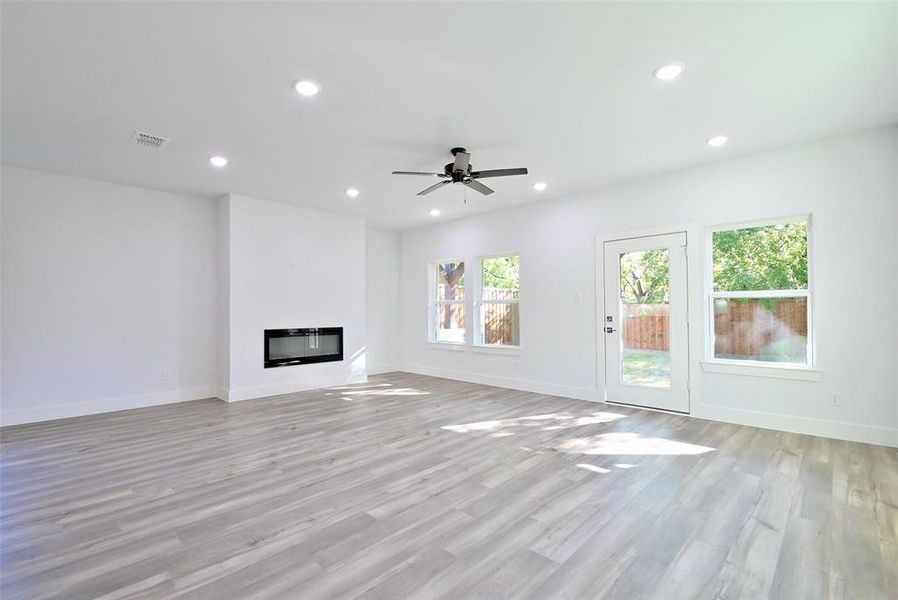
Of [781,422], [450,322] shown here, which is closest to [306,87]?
[450,322]

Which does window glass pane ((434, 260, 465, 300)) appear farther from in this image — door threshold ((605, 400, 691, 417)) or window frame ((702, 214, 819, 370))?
window frame ((702, 214, 819, 370))

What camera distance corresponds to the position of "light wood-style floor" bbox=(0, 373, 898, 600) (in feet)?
6.02

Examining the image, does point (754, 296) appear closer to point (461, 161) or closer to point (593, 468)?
point (593, 468)

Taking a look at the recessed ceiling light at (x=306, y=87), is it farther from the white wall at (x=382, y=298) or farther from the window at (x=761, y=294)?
the white wall at (x=382, y=298)

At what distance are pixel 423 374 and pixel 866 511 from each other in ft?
19.7

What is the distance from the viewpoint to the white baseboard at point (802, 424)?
356 cm

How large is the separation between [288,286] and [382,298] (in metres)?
2.17

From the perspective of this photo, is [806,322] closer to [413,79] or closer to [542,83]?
[542,83]

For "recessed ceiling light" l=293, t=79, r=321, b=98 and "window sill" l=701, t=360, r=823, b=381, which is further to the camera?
"window sill" l=701, t=360, r=823, b=381

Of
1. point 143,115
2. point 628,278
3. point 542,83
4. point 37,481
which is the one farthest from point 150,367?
point 628,278

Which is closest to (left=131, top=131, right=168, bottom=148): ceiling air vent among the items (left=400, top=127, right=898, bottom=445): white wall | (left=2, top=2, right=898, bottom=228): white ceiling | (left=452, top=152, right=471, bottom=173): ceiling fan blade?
(left=2, top=2, right=898, bottom=228): white ceiling

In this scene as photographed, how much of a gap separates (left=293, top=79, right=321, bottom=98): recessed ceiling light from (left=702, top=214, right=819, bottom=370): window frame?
14.0 feet

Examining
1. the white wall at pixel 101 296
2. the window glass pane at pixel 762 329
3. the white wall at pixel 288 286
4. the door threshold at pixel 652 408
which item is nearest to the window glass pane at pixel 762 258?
the window glass pane at pixel 762 329

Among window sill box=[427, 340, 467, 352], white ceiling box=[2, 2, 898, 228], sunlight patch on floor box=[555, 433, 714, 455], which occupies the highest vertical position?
white ceiling box=[2, 2, 898, 228]
